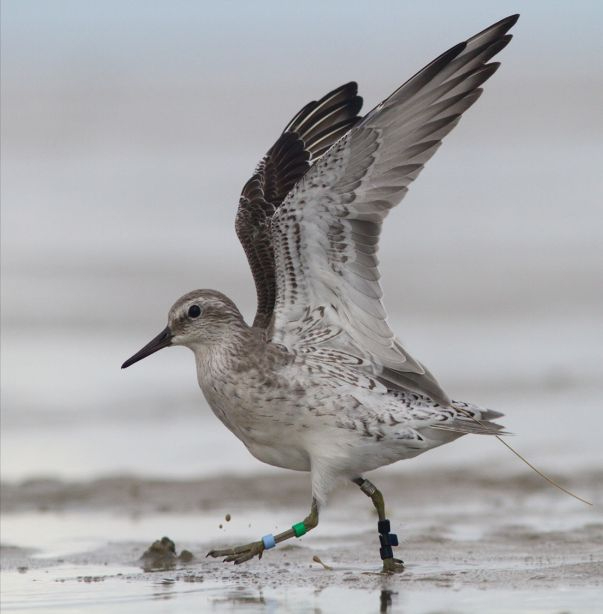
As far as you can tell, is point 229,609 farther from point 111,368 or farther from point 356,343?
point 111,368

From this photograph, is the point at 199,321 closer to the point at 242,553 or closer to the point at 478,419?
the point at 242,553

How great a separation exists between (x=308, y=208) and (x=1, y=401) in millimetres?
4793

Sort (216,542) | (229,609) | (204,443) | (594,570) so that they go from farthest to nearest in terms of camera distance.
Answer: (204,443), (216,542), (594,570), (229,609)

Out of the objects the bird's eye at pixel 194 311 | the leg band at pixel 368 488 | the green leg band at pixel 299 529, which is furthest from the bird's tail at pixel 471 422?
the bird's eye at pixel 194 311

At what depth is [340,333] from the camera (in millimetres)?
7371

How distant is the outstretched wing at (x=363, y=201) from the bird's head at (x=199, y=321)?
36 cm

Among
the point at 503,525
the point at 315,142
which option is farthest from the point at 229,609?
the point at 315,142

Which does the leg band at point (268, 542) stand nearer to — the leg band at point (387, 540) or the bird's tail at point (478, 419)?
the leg band at point (387, 540)

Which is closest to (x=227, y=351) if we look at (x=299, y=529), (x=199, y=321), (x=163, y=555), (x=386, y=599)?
(x=199, y=321)

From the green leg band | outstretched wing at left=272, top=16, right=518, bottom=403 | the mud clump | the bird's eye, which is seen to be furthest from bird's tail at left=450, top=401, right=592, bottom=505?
the mud clump

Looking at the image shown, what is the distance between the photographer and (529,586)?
649cm

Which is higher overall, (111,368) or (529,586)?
(111,368)

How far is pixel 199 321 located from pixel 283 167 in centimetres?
128

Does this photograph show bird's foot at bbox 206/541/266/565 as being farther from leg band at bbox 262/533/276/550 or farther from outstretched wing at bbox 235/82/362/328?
outstretched wing at bbox 235/82/362/328
